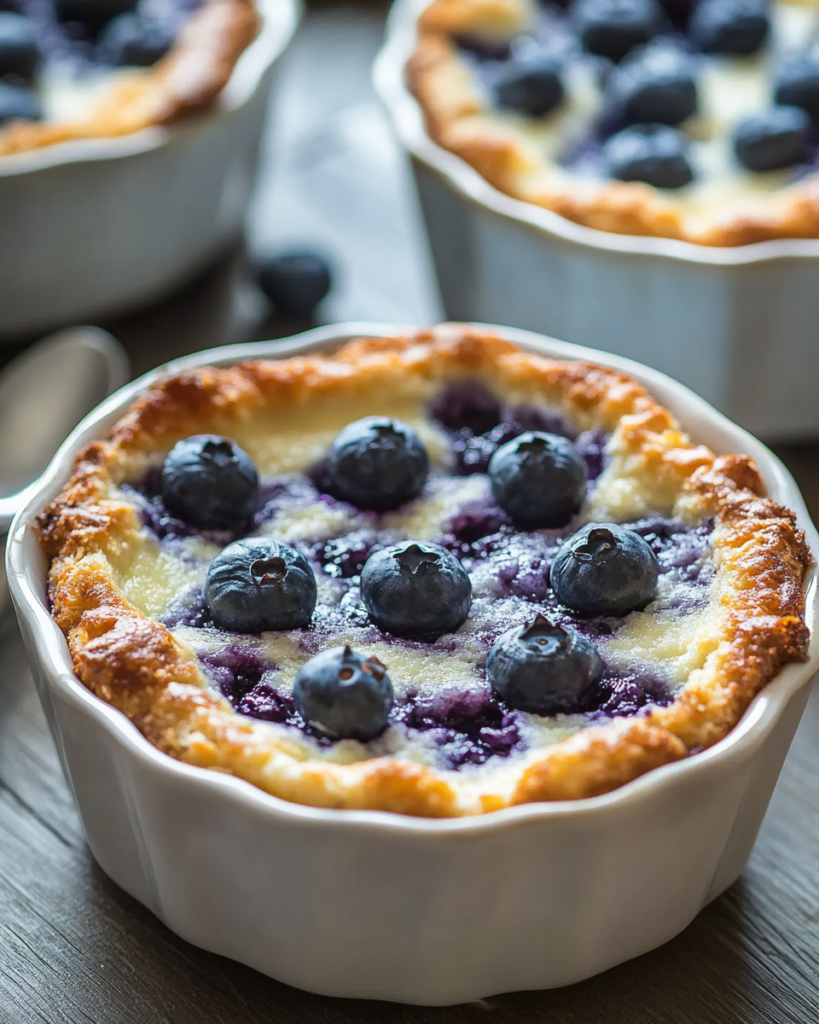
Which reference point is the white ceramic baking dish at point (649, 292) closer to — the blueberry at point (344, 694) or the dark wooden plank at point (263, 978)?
the dark wooden plank at point (263, 978)

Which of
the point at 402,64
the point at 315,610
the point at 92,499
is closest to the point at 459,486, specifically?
the point at 315,610

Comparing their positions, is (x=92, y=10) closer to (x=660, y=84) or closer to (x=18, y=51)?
(x=18, y=51)

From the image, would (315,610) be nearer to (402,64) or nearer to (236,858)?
(236,858)

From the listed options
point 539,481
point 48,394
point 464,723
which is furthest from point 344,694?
point 48,394

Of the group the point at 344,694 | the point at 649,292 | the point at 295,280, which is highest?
the point at 344,694

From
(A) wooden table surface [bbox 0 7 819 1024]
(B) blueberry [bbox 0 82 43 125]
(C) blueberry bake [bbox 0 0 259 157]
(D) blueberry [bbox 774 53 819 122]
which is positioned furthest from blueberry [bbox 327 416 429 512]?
(D) blueberry [bbox 774 53 819 122]

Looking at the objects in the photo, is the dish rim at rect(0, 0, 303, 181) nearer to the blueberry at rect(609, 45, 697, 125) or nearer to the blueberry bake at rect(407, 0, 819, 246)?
the blueberry bake at rect(407, 0, 819, 246)
